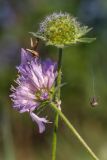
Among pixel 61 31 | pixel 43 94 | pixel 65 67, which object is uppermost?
pixel 61 31

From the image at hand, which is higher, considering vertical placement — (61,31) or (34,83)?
(61,31)

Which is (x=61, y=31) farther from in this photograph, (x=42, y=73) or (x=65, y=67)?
(x=65, y=67)

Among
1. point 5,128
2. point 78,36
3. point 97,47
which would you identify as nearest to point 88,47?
point 97,47

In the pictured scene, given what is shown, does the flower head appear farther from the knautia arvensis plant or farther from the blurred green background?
the blurred green background

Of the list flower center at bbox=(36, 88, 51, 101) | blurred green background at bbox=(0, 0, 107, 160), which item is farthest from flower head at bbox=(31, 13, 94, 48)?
blurred green background at bbox=(0, 0, 107, 160)

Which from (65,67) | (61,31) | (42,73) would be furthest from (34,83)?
(65,67)
